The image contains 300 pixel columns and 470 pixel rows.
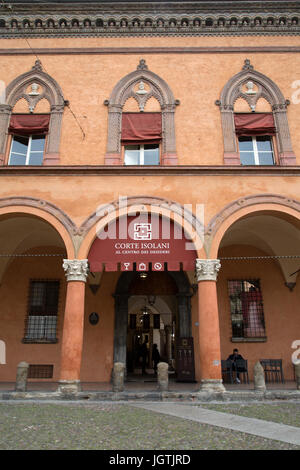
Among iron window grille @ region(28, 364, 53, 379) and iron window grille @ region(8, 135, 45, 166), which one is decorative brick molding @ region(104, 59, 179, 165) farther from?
iron window grille @ region(28, 364, 53, 379)

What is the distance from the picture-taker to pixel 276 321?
40.4 feet

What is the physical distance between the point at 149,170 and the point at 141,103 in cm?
281

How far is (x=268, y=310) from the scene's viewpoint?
12.4 m

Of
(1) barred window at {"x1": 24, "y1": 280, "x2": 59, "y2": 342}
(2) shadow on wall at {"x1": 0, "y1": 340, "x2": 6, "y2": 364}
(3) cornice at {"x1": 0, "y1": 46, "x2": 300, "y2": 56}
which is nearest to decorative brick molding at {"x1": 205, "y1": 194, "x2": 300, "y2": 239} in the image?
(3) cornice at {"x1": 0, "y1": 46, "x2": 300, "y2": 56}

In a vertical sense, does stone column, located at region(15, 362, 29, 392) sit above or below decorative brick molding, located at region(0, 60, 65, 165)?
below

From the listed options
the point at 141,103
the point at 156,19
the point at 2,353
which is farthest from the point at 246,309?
the point at 156,19

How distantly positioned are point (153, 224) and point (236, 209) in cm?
244

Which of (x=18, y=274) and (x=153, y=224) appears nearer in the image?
(x=153, y=224)

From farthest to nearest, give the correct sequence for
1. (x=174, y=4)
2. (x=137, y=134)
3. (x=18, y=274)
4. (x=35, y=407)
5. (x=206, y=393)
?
(x=18, y=274)
(x=174, y=4)
(x=137, y=134)
(x=206, y=393)
(x=35, y=407)

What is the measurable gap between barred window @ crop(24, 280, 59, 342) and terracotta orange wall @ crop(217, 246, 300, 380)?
614 cm

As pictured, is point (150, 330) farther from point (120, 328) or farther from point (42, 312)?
point (42, 312)

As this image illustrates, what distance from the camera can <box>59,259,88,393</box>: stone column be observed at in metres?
8.67
